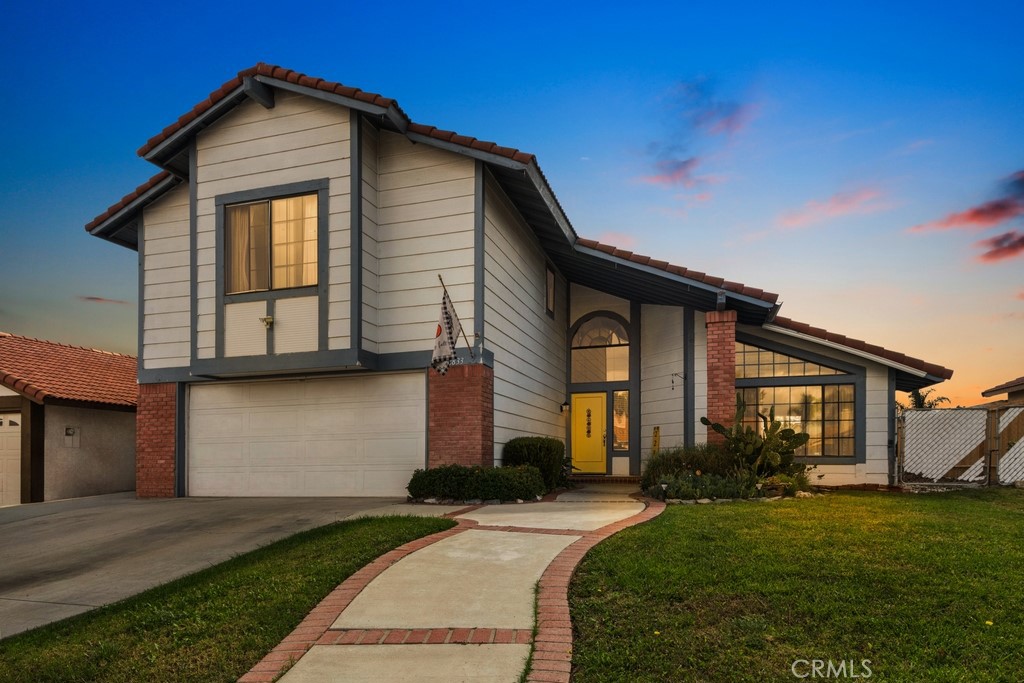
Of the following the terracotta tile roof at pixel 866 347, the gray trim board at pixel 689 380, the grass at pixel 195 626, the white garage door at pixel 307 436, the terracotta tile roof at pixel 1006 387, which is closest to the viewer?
the grass at pixel 195 626

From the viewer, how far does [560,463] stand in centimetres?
1398

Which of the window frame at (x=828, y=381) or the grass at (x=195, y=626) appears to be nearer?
the grass at (x=195, y=626)

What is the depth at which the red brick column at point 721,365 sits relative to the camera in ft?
46.6

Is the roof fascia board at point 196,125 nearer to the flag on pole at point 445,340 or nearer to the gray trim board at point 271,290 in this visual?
the gray trim board at point 271,290

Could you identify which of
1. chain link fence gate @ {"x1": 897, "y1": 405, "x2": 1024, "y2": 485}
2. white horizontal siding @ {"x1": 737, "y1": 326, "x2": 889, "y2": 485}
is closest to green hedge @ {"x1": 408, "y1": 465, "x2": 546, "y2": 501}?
white horizontal siding @ {"x1": 737, "y1": 326, "x2": 889, "y2": 485}

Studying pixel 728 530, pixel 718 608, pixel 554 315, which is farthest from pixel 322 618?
pixel 554 315

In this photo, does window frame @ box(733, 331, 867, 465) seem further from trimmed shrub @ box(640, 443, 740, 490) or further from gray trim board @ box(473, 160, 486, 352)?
gray trim board @ box(473, 160, 486, 352)

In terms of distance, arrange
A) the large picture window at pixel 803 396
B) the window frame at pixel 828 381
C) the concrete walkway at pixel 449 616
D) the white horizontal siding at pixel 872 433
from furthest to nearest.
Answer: the large picture window at pixel 803 396 → the window frame at pixel 828 381 → the white horizontal siding at pixel 872 433 → the concrete walkway at pixel 449 616

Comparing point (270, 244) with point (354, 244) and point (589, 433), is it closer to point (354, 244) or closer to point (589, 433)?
point (354, 244)

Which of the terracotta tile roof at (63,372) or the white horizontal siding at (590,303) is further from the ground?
the white horizontal siding at (590,303)

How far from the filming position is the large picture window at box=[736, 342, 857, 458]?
48.5ft

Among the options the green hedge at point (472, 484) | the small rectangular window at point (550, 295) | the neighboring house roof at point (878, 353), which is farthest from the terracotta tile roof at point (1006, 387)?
the green hedge at point (472, 484)

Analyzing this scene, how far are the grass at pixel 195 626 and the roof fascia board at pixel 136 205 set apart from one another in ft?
32.5

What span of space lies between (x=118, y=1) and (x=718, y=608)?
1542 centimetres
